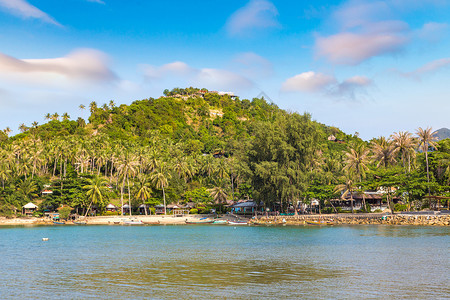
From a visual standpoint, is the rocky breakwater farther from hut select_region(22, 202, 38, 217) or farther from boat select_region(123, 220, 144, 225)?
hut select_region(22, 202, 38, 217)

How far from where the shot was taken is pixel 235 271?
27375mm

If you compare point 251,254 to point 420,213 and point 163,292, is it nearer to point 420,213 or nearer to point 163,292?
point 163,292

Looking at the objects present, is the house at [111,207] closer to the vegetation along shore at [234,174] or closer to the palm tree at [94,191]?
the vegetation along shore at [234,174]

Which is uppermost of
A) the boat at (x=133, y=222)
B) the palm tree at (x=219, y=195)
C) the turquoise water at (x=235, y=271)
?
the palm tree at (x=219, y=195)

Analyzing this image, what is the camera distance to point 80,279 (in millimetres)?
25219

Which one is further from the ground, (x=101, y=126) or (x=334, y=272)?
(x=101, y=126)

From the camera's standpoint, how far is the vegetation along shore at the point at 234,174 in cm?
7269

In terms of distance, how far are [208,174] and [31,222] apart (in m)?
52.9

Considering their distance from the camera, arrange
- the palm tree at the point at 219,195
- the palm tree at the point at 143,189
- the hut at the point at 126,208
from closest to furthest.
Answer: the palm tree at the point at 143,189 < the palm tree at the point at 219,195 < the hut at the point at 126,208

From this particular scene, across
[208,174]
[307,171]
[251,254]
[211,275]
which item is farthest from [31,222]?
[211,275]

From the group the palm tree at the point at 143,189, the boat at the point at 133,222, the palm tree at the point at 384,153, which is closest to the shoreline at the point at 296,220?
the boat at the point at 133,222

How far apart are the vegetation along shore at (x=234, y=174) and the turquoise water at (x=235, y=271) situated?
3018 cm

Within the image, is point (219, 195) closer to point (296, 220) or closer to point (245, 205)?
point (245, 205)

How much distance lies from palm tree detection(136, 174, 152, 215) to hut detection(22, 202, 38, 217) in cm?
2565
